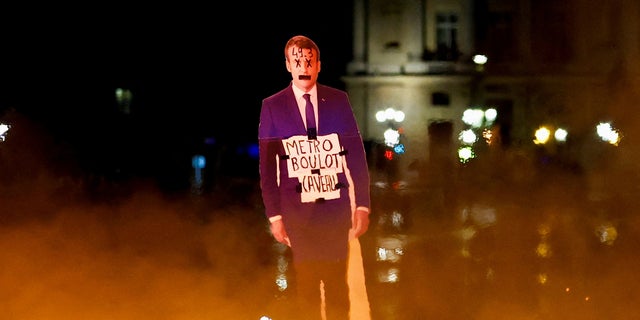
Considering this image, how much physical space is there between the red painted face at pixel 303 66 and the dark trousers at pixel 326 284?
1.19 meters

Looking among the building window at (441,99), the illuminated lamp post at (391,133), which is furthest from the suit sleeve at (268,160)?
the building window at (441,99)

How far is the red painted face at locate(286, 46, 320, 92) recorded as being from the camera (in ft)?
16.7

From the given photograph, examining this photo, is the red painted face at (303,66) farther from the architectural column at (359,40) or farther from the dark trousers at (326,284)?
the architectural column at (359,40)

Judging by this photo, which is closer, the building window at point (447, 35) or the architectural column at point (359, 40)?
the architectural column at point (359, 40)

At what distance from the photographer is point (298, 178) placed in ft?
16.8

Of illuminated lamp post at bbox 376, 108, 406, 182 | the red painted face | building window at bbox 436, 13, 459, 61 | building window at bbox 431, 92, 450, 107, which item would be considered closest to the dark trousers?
the red painted face

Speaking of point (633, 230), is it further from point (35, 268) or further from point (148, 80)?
point (148, 80)

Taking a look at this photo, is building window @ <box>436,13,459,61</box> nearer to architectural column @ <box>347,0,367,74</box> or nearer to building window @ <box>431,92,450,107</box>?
building window @ <box>431,92,450,107</box>

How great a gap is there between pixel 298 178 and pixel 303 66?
27.6 inches

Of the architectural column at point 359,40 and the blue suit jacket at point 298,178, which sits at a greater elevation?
the architectural column at point 359,40

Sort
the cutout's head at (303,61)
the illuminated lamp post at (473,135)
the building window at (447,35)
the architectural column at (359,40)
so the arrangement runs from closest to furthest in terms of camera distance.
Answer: the cutout's head at (303,61)
the illuminated lamp post at (473,135)
the architectural column at (359,40)
the building window at (447,35)

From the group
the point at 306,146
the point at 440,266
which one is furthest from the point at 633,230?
the point at 306,146

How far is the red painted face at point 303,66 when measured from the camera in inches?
200

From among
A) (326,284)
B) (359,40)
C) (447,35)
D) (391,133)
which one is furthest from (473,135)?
(326,284)
